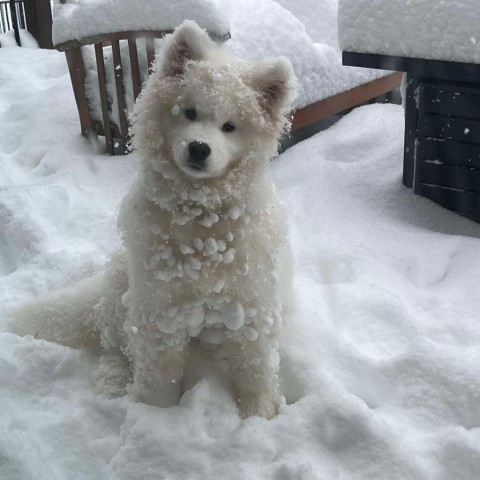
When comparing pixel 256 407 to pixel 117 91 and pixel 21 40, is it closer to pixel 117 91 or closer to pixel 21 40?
pixel 117 91

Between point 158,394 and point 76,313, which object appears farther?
point 76,313

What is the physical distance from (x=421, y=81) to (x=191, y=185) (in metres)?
2.28

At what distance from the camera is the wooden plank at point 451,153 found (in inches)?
146

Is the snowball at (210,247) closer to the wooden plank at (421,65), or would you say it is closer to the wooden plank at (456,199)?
the wooden plank at (421,65)

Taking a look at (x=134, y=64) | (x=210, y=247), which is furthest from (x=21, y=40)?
(x=210, y=247)

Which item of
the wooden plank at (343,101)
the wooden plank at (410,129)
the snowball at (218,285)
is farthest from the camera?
the wooden plank at (343,101)

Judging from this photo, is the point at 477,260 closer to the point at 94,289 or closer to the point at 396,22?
the point at 396,22

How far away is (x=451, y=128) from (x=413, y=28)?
2.13 ft

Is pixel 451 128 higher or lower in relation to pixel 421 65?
lower

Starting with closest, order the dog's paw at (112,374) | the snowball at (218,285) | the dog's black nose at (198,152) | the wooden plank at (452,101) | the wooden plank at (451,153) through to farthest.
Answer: the dog's black nose at (198,152)
the snowball at (218,285)
the dog's paw at (112,374)
the wooden plank at (452,101)
the wooden plank at (451,153)

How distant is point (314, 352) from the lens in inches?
101

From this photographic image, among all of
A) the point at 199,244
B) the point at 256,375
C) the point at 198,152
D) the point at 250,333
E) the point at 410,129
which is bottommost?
the point at 256,375

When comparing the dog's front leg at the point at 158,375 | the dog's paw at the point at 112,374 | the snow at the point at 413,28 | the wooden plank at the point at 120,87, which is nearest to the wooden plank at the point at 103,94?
the wooden plank at the point at 120,87

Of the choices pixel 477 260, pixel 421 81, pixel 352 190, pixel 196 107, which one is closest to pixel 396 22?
pixel 421 81
